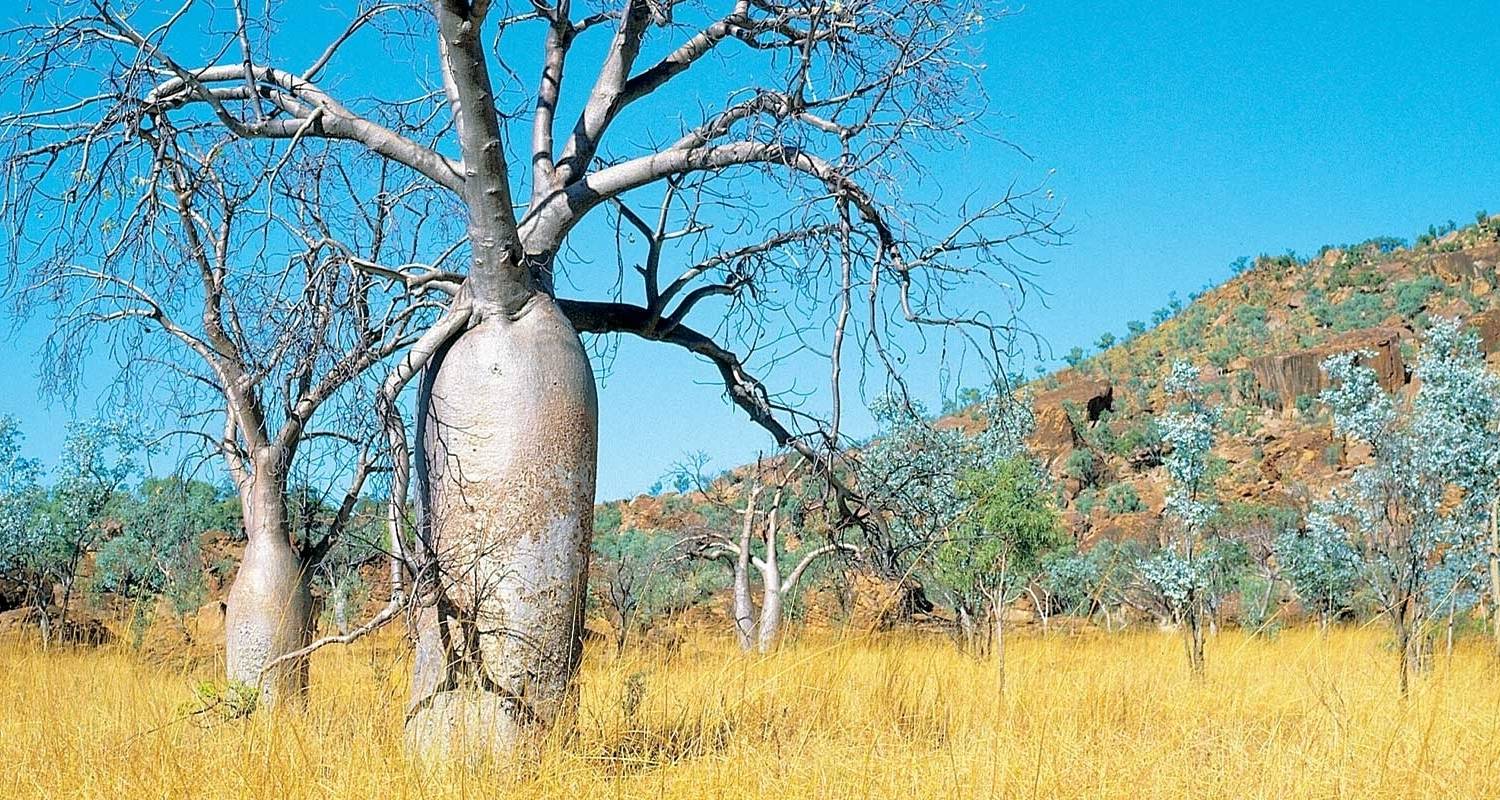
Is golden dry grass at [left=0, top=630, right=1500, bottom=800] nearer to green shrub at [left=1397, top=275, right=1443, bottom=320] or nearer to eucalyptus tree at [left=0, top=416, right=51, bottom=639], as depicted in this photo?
eucalyptus tree at [left=0, top=416, right=51, bottom=639]

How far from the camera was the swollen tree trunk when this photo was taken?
3660 millimetres

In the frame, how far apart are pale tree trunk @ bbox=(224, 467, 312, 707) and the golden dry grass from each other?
26 cm

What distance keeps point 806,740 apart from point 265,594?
2832 mm

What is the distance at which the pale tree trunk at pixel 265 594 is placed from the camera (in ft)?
18.6

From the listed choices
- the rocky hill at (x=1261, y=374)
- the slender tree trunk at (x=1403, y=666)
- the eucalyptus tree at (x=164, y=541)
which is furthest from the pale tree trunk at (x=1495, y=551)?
the eucalyptus tree at (x=164, y=541)

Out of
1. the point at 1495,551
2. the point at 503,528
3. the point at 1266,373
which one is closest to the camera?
the point at 503,528

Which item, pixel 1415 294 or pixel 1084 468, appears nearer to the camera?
pixel 1084 468

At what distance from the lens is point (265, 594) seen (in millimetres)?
5762

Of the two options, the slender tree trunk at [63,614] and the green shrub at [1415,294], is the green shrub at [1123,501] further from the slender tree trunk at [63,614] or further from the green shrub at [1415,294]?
the slender tree trunk at [63,614]

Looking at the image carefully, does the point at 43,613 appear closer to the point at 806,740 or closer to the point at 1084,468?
the point at 806,740

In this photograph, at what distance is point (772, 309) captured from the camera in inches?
192

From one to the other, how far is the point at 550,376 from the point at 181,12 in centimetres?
163

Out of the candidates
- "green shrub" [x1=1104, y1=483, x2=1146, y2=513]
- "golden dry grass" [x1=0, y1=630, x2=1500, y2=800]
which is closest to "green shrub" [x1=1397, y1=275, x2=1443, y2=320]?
"green shrub" [x1=1104, y1=483, x2=1146, y2=513]

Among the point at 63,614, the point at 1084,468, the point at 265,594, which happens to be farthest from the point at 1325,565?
the point at 1084,468
